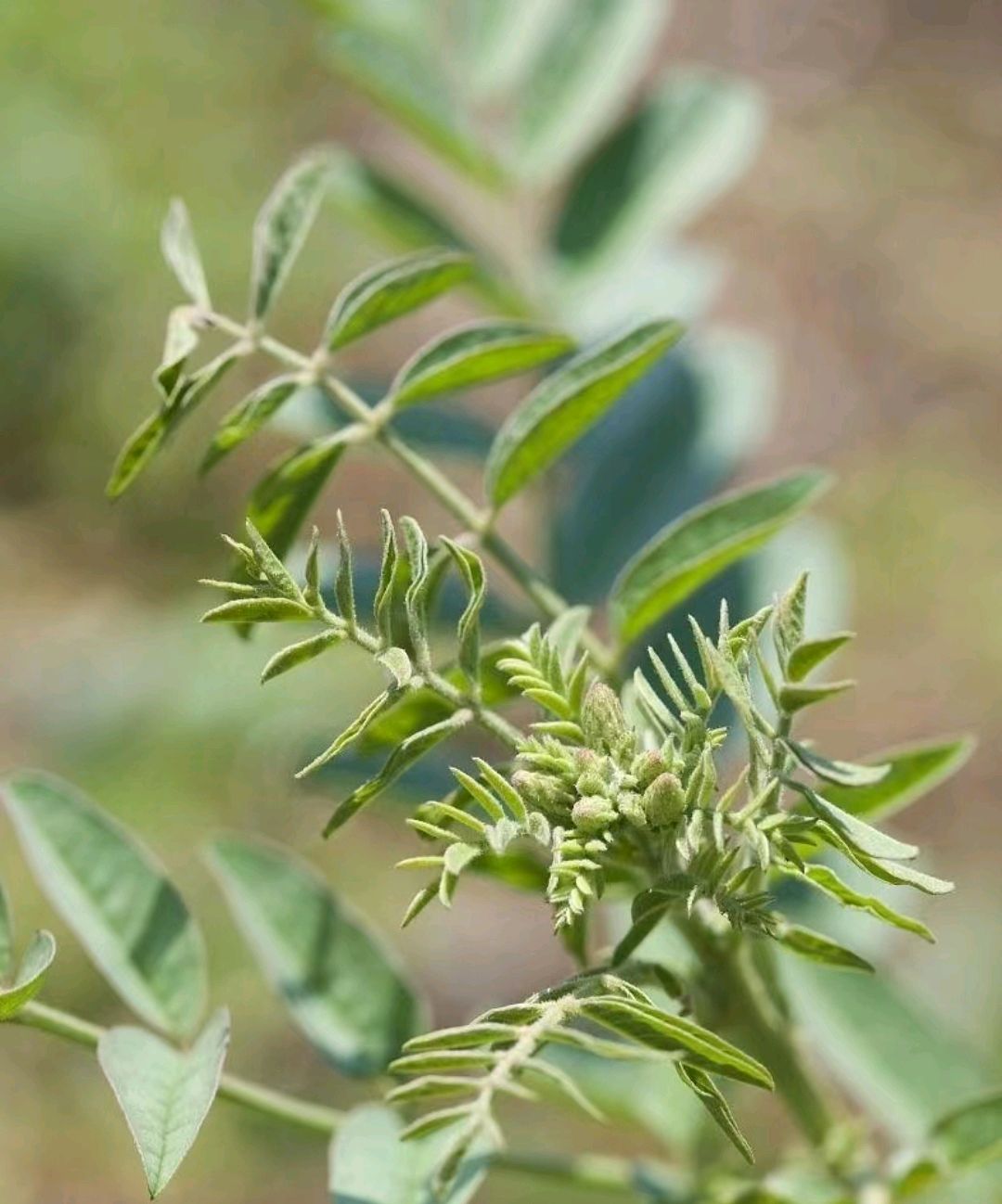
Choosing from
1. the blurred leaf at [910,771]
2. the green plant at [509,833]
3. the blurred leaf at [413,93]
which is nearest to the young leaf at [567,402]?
the green plant at [509,833]

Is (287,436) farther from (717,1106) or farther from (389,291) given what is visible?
(717,1106)

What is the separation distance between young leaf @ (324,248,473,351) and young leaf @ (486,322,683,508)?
101 mm

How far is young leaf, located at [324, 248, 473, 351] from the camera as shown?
43.4 inches

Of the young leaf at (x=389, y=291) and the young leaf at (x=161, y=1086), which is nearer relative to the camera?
the young leaf at (x=161, y=1086)

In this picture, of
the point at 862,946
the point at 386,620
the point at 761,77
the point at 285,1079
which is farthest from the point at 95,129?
the point at 386,620

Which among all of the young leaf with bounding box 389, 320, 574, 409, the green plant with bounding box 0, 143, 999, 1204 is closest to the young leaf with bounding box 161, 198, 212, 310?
the green plant with bounding box 0, 143, 999, 1204

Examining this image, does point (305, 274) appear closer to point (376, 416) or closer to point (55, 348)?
point (55, 348)

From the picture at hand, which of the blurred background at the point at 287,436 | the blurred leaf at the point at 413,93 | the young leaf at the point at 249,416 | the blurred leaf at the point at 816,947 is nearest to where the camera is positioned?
the blurred leaf at the point at 816,947

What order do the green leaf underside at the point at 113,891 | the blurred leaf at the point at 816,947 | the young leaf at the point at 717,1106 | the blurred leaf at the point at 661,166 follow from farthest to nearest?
the blurred leaf at the point at 661,166, the green leaf underside at the point at 113,891, the blurred leaf at the point at 816,947, the young leaf at the point at 717,1106

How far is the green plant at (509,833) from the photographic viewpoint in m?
0.79

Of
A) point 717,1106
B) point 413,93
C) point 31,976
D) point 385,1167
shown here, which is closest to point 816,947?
point 717,1106

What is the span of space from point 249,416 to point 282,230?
0.16 m

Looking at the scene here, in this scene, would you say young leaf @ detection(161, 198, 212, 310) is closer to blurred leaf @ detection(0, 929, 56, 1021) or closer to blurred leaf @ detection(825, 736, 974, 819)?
blurred leaf @ detection(0, 929, 56, 1021)

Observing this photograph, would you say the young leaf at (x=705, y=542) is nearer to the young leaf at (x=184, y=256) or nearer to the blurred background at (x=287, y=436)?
the young leaf at (x=184, y=256)
